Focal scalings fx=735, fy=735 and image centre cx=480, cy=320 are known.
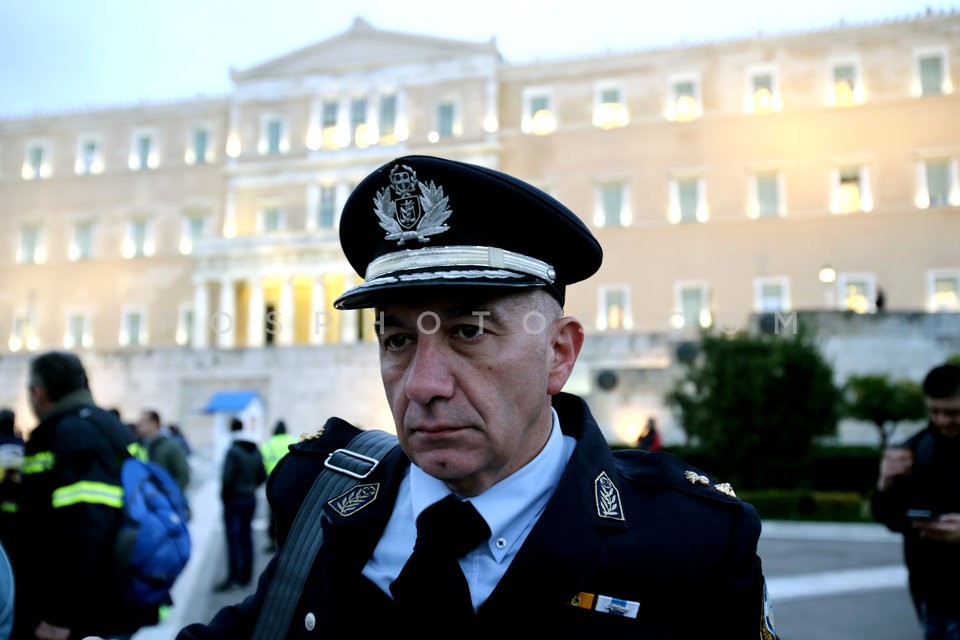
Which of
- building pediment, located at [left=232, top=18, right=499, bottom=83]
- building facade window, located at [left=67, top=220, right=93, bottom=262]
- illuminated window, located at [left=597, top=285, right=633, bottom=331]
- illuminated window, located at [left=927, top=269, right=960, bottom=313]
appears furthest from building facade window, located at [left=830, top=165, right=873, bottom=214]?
building facade window, located at [left=67, top=220, right=93, bottom=262]

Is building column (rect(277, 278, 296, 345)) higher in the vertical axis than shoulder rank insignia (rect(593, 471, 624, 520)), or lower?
higher

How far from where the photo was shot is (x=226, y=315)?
33469 mm

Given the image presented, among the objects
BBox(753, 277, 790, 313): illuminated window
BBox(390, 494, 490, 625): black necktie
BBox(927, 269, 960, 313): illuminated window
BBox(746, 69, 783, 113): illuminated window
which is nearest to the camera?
BBox(390, 494, 490, 625): black necktie

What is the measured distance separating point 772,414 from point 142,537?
41.8 ft

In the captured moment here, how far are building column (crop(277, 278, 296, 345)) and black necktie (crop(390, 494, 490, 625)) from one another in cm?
3195

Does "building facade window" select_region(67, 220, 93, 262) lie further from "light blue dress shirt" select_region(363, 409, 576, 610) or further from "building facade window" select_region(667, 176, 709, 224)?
"light blue dress shirt" select_region(363, 409, 576, 610)

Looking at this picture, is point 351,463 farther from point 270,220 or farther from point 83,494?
point 270,220

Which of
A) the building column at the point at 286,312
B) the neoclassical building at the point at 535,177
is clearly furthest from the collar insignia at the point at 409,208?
the building column at the point at 286,312

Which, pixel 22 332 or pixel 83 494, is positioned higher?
pixel 22 332

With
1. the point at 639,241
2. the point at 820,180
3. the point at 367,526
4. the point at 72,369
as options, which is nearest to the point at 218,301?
the point at 639,241

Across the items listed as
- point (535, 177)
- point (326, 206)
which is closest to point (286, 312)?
point (326, 206)

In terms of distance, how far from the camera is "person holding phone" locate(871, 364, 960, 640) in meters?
3.71

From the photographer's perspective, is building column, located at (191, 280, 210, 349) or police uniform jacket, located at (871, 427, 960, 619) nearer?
police uniform jacket, located at (871, 427, 960, 619)

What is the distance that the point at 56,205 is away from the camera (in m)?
39.6
